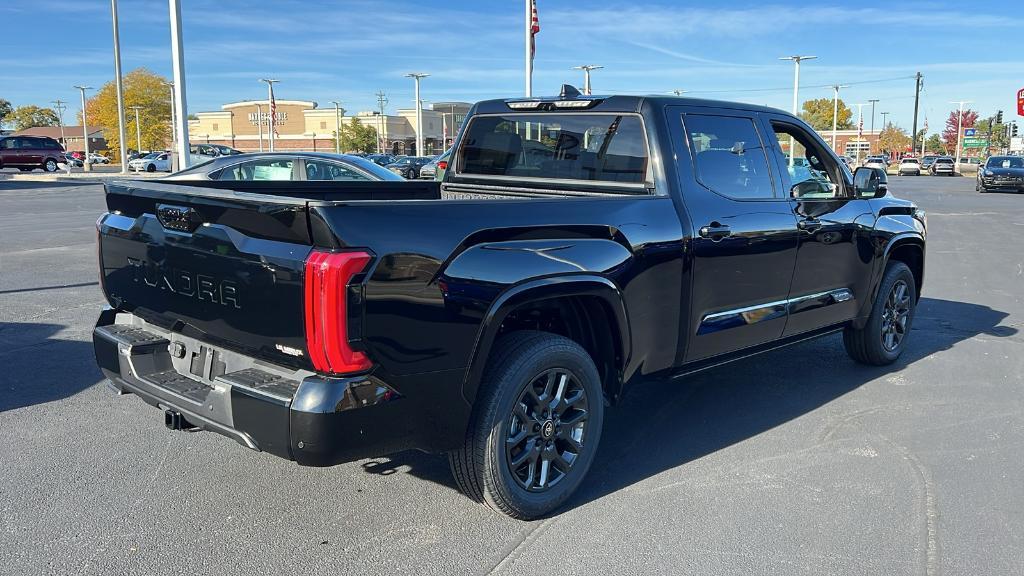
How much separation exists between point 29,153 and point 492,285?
5317 cm

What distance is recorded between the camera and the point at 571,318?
13.1 feet

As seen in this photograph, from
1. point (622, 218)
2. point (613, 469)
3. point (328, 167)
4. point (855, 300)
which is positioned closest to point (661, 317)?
point (622, 218)

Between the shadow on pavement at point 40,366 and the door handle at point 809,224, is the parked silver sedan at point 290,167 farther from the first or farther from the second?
the door handle at point 809,224

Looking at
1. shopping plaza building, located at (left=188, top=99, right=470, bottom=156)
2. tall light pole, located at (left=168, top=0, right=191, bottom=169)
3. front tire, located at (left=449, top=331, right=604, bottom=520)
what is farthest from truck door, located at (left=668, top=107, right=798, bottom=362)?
shopping plaza building, located at (left=188, top=99, right=470, bottom=156)

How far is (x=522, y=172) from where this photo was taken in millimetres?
5145

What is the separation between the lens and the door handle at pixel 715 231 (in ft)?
14.2

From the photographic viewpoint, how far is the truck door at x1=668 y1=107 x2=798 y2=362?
4.37 metres

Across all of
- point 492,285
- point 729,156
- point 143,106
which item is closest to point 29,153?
point 143,106

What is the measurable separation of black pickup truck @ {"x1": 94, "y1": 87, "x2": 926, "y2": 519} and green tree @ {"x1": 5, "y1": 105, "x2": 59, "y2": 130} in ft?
523

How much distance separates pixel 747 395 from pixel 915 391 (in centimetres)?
119

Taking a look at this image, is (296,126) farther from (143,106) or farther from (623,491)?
(623,491)

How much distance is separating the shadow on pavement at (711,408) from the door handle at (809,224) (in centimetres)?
112

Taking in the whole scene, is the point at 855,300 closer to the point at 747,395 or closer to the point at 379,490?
the point at 747,395

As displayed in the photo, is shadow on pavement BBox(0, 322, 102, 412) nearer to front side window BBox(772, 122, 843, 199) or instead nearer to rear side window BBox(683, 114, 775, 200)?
rear side window BBox(683, 114, 775, 200)
